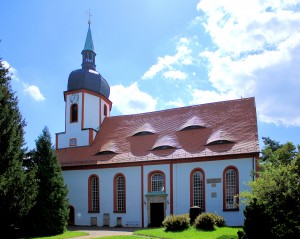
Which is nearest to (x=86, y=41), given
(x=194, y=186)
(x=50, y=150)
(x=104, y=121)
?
(x=104, y=121)

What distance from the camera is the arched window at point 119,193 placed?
34094mm

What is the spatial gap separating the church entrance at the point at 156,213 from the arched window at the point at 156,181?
128cm

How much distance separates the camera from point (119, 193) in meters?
34.5

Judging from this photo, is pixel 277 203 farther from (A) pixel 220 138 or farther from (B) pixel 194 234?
(A) pixel 220 138

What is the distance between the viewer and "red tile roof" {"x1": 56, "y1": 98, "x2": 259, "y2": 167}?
31942 mm

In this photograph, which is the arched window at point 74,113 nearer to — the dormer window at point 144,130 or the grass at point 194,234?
the dormer window at point 144,130

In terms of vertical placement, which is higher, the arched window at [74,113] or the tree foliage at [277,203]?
the arched window at [74,113]

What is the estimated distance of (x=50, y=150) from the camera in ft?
94.2

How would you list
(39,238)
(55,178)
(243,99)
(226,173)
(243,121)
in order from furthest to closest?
(243,99) < (243,121) < (226,173) < (55,178) < (39,238)

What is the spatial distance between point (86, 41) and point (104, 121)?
31.2ft

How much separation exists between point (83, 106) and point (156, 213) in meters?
14.0

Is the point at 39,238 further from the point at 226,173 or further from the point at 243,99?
the point at 243,99

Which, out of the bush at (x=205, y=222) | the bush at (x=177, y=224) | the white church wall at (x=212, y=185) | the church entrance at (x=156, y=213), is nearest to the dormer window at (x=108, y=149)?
the church entrance at (x=156, y=213)

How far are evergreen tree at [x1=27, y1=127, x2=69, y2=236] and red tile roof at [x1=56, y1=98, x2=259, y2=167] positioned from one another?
7.16 meters
